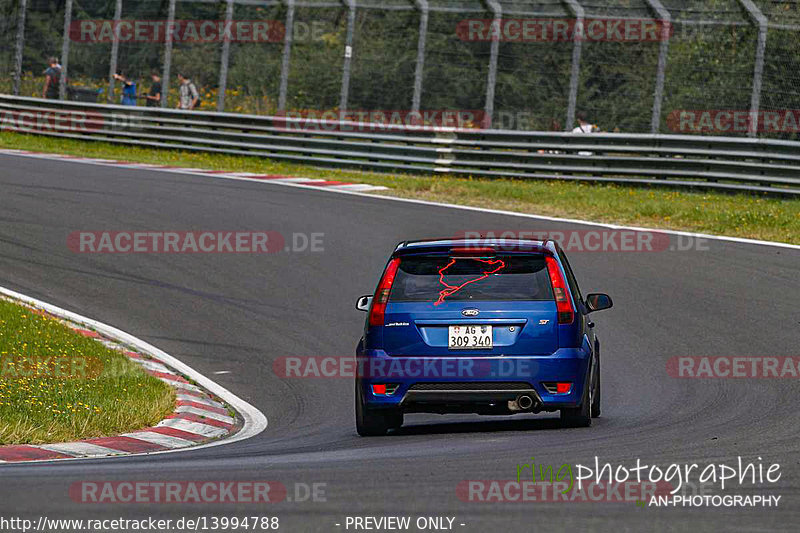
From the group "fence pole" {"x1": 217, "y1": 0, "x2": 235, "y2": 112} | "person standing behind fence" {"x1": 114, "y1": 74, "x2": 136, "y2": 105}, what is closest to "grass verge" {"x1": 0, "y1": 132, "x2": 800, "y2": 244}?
"fence pole" {"x1": 217, "y1": 0, "x2": 235, "y2": 112}

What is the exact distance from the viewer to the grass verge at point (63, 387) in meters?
9.12

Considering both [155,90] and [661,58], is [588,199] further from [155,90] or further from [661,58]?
[155,90]

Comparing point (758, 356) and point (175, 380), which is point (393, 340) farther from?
point (758, 356)

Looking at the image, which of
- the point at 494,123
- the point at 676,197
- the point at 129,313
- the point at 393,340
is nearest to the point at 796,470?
the point at 393,340

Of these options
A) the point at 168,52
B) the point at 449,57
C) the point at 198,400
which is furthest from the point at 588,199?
the point at 198,400

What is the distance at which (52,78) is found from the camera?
98.6ft

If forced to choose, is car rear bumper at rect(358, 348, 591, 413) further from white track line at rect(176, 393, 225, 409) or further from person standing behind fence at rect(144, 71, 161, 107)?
person standing behind fence at rect(144, 71, 161, 107)

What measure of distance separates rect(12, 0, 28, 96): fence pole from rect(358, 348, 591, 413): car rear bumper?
24270mm

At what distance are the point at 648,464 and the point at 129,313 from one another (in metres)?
8.49

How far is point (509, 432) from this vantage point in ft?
29.1

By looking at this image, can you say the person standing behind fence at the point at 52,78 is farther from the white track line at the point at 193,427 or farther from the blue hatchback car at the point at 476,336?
the blue hatchback car at the point at 476,336

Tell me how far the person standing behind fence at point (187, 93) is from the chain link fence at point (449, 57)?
0.44ft

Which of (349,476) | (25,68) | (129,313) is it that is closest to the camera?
(349,476)

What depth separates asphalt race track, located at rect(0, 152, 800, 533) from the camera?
6.13 meters
